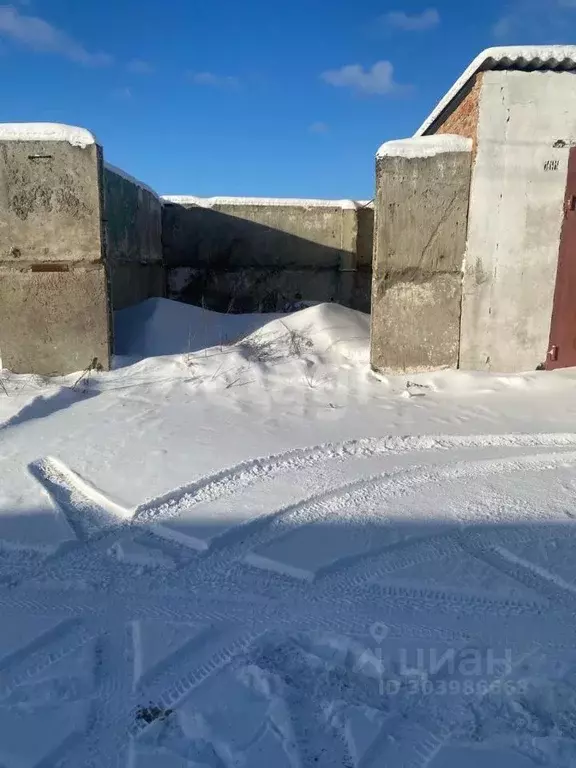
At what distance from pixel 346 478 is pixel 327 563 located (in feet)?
3.13

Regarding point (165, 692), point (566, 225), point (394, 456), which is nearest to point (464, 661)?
point (165, 692)

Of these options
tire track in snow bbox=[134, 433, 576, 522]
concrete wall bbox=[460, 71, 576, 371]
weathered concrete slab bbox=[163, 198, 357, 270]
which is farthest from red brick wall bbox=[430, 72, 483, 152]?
weathered concrete slab bbox=[163, 198, 357, 270]

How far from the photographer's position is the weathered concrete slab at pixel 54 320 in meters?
5.64

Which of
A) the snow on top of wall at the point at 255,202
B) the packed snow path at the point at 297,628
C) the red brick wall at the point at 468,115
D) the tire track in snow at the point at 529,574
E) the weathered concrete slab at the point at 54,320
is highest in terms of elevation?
the red brick wall at the point at 468,115

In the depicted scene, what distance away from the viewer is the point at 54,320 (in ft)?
18.8

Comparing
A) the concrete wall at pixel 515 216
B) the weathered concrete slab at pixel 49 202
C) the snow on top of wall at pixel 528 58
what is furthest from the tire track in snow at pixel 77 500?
the snow on top of wall at pixel 528 58

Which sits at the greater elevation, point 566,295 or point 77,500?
point 566,295

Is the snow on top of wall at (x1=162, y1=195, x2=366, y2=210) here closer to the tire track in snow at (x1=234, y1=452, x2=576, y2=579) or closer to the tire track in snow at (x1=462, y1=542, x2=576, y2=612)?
the tire track in snow at (x1=234, y1=452, x2=576, y2=579)

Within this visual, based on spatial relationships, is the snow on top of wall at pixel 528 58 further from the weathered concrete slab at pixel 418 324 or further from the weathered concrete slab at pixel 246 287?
the weathered concrete slab at pixel 246 287

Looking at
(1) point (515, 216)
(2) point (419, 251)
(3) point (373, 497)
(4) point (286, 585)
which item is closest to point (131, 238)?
(2) point (419, 251)

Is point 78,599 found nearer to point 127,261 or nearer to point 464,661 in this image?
point 464,661

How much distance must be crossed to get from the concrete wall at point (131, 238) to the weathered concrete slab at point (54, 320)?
1.44 ft

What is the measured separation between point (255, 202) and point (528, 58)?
525cm

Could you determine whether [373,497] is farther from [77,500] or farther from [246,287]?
[246,287]
